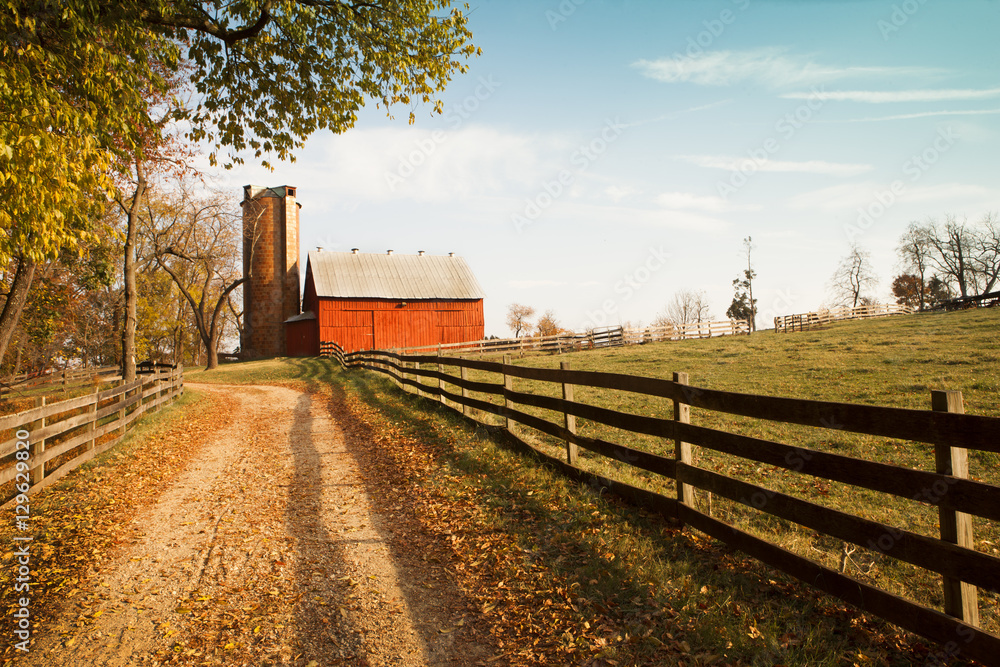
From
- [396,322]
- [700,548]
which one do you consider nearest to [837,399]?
[700,548]

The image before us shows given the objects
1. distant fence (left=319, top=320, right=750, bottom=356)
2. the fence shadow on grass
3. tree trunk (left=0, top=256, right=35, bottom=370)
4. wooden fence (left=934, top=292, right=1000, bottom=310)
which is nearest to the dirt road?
the fence shadow on grass

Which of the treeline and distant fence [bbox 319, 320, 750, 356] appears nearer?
the treeline

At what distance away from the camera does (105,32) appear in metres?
7.71

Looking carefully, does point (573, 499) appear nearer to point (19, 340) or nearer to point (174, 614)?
point (174, 614)

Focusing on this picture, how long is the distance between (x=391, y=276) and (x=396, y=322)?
3.60 meters

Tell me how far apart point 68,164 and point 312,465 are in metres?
5.24

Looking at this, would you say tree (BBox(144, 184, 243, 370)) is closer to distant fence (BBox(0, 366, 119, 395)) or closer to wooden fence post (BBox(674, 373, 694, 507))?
distant fence (BBox(0, 366, 119, 395))

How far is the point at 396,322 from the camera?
37312 millimetres

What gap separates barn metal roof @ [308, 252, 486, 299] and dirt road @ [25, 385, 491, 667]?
30032 mm

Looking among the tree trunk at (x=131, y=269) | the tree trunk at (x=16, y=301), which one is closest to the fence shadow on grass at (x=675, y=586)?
the tree trunk at (x=16, y=301)

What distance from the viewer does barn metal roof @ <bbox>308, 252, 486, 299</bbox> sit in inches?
1438

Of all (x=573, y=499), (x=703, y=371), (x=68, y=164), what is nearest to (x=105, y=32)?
(x=68, y=164)

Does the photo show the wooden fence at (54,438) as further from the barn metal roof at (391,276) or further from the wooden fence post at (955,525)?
the barn metal roof at (391,276)

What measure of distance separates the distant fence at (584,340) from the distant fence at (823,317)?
253cm
